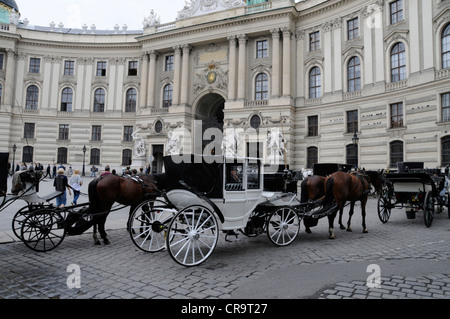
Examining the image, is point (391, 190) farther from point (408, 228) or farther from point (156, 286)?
point (156, 286)

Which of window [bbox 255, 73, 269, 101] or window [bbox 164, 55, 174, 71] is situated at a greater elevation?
window [bbox 164, 55, 174, 71]

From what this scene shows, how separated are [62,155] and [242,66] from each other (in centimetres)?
2586

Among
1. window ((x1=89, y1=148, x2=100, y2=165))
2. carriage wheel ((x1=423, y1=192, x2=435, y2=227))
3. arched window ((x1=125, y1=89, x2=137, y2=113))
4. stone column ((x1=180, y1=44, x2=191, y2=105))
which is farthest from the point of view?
arched window ((x1=125, y1=89, x2=137, y2=113))

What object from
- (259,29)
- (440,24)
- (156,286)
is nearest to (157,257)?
(156,286)

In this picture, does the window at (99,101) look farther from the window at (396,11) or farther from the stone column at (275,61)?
the window at (396,11)

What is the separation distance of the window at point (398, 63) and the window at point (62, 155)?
126 feet

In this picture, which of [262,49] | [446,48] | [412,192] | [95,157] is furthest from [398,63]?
[95,157]

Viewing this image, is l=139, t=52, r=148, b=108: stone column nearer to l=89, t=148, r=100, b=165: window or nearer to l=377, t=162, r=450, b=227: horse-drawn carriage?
l=89, t=148, r=100, b=165: window

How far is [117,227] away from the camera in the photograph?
9.84m

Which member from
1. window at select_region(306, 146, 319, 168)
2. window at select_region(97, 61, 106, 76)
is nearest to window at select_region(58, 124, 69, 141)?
window at select_region(97, 61, 106, 76)

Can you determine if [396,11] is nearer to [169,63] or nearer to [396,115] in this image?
[396,115]

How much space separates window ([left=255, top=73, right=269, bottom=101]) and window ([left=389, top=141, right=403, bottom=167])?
A: 44.1 ft


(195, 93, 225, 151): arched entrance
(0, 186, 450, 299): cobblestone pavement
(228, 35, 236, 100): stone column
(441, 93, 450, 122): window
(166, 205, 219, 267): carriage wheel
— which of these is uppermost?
(228, 35, 236, 100): stone column

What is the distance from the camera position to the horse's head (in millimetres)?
7496
